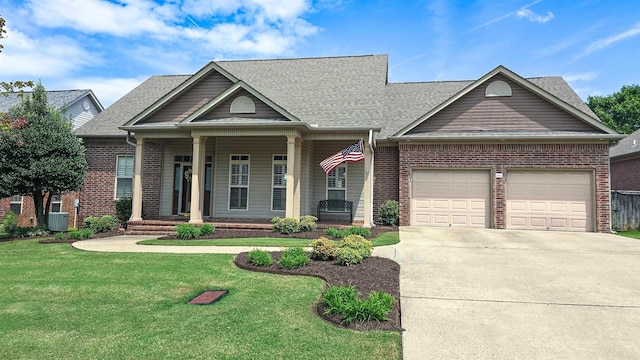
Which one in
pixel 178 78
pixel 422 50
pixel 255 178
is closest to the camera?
pixel 422 50

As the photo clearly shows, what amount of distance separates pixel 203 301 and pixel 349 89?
12.2 meters

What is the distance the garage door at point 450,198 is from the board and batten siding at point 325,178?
208 centimetres

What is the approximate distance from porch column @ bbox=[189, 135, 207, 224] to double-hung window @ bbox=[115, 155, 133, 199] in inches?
191

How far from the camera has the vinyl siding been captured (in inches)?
490

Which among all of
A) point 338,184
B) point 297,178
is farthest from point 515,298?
point 338,184

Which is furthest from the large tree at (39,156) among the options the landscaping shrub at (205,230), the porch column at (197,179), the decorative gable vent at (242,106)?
A: the decorative gable vent at (242,106)

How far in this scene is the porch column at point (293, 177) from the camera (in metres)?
12.0

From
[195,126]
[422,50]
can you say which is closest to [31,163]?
[195,126]

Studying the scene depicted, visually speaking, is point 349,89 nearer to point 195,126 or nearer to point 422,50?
point 422,50

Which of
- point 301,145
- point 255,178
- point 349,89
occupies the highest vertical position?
point 349,89

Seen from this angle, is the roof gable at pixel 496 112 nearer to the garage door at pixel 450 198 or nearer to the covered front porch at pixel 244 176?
A: the garage door at pixel 450 198

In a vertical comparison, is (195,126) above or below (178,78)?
below

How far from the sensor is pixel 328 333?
12.6 feet

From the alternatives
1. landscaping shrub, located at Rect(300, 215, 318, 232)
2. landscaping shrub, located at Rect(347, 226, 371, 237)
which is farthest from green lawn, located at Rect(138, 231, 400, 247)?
landscaping shrub, located at Rect(300, 215, 318, 232)
